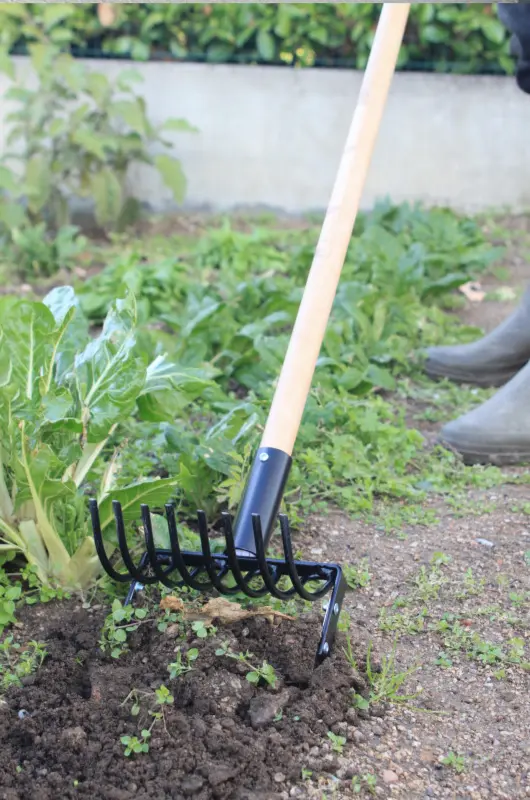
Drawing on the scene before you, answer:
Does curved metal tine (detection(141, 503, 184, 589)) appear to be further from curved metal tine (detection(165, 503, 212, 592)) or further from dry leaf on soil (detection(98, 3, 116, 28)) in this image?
dry leaf on soil (detection(98, 3, 116, 28))

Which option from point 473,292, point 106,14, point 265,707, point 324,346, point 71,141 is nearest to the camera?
A: point 265,707

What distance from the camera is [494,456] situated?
2709 millimetres

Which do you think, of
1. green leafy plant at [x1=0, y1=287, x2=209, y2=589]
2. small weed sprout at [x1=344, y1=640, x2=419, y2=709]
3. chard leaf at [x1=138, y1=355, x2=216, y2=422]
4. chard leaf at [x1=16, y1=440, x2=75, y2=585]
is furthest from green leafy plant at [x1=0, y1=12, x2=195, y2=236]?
small weed sprout at [x1=344, y1=640, x2=419, y2=709]

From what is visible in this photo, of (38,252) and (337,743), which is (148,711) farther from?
(38,252)

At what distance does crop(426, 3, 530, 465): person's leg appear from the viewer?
271 centimetres

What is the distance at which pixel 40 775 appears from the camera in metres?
1.53

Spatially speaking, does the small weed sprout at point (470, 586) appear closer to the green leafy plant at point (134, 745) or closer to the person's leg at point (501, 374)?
the person's leg at point (501, 374)

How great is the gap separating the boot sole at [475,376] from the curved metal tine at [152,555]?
1701 mm

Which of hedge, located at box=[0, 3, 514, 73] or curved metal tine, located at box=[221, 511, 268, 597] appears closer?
curved metal tine, located at box=[221, 511, 268, 597]

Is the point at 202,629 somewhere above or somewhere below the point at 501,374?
above

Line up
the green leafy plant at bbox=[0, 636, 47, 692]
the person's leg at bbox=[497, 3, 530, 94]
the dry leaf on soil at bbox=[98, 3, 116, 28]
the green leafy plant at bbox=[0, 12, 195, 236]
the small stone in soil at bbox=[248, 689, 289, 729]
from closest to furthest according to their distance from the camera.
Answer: the small stone in soil at bbox=[248, 689, 289, 729] → the green leafy plant at bbox=[0, 636, 47, 692] → the person's leg at bbox=[497, 3, 530, 94] → the green leafy plant at bbox=[0, 12, 195, 236] → the dry leaf on soil at bbox=[98, 3, 116, 28]

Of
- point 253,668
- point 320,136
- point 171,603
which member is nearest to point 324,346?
point 171,603

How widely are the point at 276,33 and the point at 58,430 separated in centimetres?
388

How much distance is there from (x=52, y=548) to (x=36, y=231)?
2.68m
